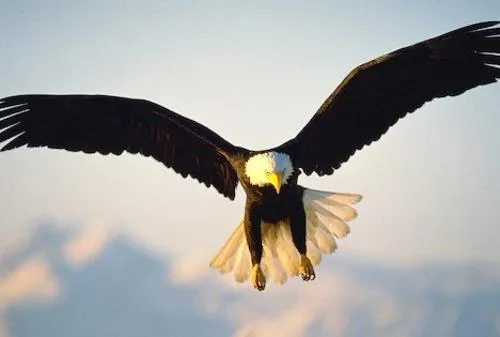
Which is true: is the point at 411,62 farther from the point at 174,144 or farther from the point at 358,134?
the point at 174,144

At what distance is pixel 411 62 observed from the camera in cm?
1180

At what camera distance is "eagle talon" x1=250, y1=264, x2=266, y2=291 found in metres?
11.9

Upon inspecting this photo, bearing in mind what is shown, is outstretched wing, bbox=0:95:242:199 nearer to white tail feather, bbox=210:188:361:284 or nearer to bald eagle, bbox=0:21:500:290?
bald eagle, bbox=0:21:500:290

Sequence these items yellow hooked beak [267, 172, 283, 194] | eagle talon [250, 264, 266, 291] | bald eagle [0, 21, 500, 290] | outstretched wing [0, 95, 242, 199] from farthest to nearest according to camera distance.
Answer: outstretched wing [0, 95, 242, 199] → eagle talon [250, 264, 266, 291] → bald eagle [0, 21, 500, 290] → yellow hooked beak [267, 172, 283, 194]

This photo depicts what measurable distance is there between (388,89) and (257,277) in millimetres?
1997

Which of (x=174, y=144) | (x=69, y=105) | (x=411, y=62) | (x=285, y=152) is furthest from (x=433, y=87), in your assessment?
(x=69, y=105)

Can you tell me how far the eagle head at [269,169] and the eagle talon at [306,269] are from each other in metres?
0.85

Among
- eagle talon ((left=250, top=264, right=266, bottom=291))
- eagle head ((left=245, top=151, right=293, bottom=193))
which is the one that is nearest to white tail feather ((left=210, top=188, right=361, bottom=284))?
eagle talon ((left=250, top=264, right=266, bottom=291))

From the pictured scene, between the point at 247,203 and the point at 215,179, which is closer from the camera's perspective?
the point at 247,203

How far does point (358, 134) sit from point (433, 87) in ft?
2.61

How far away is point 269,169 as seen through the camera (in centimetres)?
1130

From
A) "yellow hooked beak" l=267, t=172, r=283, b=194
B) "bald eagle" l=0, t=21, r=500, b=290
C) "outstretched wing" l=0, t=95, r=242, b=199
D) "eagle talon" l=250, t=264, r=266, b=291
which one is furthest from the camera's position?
"outstretched wing" l=0, t=95, r=242, b=199

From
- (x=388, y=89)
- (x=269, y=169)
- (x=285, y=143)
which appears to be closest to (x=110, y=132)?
(x=285, y=143)

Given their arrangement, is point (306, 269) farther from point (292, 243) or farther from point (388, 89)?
point (388, 89)
